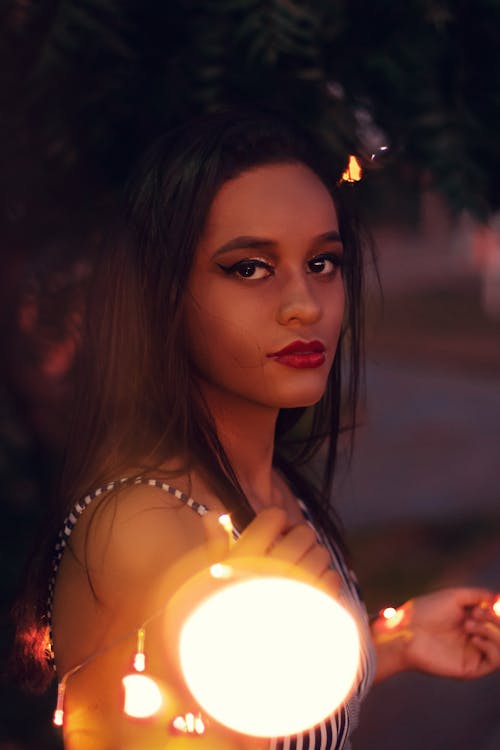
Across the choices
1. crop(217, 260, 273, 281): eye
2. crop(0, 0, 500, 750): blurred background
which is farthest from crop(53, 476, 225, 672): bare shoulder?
crop(0, 0, 500, 750): blurred background

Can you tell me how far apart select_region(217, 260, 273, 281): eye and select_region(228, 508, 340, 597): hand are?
526 mm

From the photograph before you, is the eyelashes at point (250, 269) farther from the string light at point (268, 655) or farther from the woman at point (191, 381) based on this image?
the string light at point (268, 655)

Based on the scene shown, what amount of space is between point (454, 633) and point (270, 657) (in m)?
0.99

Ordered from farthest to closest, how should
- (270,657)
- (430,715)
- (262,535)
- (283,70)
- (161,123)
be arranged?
1. (430,715)
2. (161,123)
3. (283,70)
4. (262,535)
5. (270,657)

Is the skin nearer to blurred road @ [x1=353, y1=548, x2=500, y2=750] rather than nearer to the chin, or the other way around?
the chin

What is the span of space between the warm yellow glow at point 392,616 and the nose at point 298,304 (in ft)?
2.00

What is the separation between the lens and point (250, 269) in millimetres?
1646

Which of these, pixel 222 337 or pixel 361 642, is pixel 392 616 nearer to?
Answer: pixel 361 642

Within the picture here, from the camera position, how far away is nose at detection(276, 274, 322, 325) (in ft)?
5.25

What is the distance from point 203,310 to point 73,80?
1.03 meters

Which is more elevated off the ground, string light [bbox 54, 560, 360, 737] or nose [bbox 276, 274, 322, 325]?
nose [bbox 276, 274, 322, 325]

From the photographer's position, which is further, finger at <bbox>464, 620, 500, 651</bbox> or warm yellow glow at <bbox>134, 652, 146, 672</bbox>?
finger at <bbox>464, 620, 500, 651</bbox>

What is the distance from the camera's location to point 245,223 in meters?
1.64

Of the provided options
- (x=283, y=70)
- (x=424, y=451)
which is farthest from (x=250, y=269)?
(x=424, y=451)
